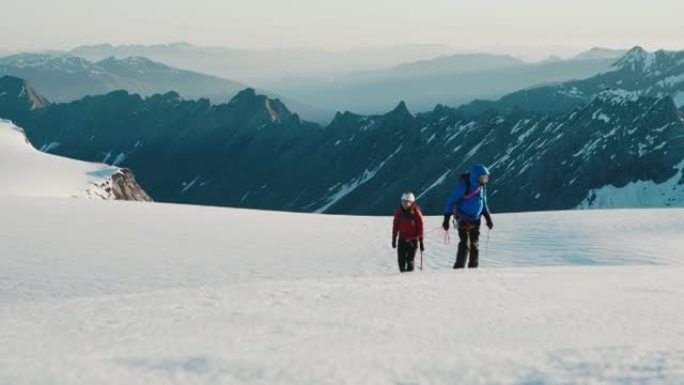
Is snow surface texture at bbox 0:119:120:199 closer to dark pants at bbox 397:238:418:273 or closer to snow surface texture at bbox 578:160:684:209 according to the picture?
dark pants at bbox 397:238:418:273

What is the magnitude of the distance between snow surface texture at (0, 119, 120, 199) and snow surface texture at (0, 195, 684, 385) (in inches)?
2039

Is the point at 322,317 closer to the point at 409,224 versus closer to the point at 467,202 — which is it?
the point at 409,224

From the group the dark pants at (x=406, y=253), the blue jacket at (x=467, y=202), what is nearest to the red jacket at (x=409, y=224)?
the dark pants at (x=406, y=253)

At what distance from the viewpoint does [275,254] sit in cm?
2292

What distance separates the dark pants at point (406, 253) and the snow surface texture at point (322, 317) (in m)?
1.66

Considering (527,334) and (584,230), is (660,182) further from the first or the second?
(527,334)

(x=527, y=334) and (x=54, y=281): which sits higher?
(x=527, y=334)

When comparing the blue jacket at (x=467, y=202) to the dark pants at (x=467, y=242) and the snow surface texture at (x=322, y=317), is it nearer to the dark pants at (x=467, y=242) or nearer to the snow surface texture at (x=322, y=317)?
the dark pants at (x=467, y=242)

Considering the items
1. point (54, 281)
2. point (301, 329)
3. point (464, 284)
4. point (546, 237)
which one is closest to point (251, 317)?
point (301, 329)

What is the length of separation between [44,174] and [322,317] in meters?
80.0

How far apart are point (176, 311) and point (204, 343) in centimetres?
240

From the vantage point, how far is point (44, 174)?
82.4m

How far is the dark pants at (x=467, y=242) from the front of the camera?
16891 mm

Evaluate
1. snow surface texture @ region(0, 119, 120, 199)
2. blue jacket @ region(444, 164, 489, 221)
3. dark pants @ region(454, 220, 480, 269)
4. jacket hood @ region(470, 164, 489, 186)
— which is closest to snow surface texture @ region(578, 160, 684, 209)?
snow surface texture @ region(0, 119, 120, 199)
